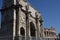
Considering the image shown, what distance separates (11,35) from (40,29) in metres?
7.43

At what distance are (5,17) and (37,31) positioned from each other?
5.65 meters

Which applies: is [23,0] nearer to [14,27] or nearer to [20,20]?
[20,20]

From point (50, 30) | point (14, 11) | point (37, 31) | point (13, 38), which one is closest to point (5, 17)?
Answer: point (14, 11)

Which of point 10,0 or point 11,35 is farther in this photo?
point 10,0

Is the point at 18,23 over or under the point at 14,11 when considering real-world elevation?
under

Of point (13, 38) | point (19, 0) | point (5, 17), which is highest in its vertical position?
point (19, 0)

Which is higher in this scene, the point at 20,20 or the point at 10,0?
the point at 10,0

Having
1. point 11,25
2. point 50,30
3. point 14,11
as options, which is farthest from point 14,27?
point 50,30

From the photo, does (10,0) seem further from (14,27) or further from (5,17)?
(14,27)

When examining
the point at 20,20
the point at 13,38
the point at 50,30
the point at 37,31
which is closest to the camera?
the point at 13,38

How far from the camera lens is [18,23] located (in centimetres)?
1789

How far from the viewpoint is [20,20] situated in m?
18.7

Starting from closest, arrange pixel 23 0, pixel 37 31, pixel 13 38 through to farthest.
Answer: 1. pixel 13 38
2. pixel 23 0
3. pixel 37 31

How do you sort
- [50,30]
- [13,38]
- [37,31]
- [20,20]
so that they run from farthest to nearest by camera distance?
[50,30]
[37,31]
[20,20]
[13,38]
